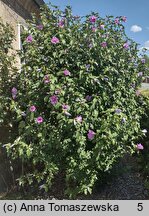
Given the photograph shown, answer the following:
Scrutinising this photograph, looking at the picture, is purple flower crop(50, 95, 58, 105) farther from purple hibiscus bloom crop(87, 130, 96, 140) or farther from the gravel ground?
the gravel ground

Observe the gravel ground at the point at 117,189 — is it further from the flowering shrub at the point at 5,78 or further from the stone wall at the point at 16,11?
Result: the stone wall at the point at 16,11

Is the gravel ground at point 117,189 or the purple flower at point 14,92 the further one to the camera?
the gravel ground at point 117,189

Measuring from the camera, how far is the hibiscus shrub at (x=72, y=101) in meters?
3.81

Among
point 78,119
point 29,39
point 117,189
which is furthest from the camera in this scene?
point 117,189

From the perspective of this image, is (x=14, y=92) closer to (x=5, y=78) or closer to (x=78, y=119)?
(x=5, y=78)

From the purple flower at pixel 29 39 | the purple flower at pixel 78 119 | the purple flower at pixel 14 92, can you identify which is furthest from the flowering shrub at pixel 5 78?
the purple flower at pixel 78 119

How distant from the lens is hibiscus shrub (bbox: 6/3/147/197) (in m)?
3.81

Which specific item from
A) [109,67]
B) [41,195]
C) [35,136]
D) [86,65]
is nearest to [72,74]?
[86,65]

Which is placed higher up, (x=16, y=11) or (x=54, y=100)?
(x=16, y=11)

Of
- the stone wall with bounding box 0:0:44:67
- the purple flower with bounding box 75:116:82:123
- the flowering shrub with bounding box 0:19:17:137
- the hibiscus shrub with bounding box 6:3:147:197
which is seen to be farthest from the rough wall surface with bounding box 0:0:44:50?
the purple flower with bounding box 75:116:82:123

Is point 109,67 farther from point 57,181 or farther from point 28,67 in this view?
point 57,181

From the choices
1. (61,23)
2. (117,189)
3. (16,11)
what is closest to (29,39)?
(61,23)

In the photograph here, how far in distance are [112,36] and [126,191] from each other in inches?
91.7

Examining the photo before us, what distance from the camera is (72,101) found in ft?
12.6
